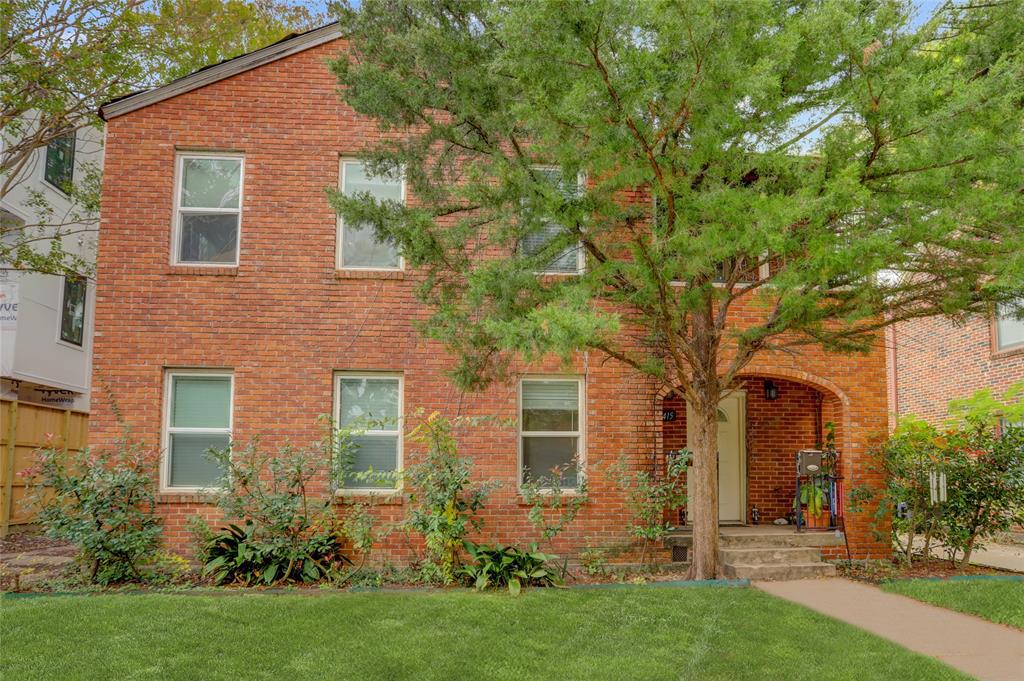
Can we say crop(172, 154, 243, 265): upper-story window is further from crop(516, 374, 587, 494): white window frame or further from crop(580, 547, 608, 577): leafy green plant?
crop(580, 547, 608, 577): leafy green plant

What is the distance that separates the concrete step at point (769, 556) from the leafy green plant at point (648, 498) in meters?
0.80

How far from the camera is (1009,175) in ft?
20.1

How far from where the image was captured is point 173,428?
1000 cm

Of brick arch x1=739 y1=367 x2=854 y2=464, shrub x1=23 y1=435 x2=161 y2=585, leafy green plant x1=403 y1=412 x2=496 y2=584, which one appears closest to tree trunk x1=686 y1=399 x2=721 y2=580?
brick arch x1=739 y1=367 x2=854 y2=464

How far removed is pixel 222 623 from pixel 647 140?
5136mm

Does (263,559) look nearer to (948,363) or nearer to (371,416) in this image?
(371,416)

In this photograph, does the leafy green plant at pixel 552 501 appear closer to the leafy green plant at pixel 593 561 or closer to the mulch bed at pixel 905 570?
the leafy green plant at pixel 593 561

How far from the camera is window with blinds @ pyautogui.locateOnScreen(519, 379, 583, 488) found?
10.4 m

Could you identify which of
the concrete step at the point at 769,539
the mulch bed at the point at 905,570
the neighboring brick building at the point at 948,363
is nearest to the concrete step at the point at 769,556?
the concrete step at the point at 769,539

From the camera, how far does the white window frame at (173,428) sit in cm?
988

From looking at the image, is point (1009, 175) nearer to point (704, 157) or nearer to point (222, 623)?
point (704, 157)

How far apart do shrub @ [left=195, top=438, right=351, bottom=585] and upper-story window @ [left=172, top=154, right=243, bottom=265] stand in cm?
258

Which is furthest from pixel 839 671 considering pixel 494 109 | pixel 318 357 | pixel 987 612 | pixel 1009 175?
pixel 318 357

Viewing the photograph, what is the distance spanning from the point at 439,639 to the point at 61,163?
15261mm
